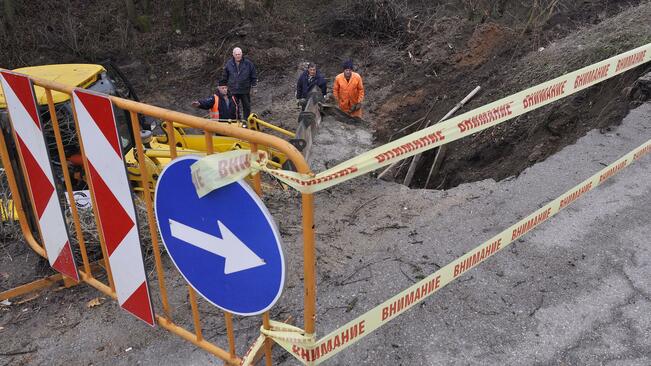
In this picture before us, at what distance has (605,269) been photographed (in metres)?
4.18

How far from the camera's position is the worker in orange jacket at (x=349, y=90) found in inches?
420

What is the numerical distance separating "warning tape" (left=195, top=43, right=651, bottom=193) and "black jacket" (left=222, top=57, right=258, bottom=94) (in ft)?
27.9

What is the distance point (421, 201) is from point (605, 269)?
81.2 inches

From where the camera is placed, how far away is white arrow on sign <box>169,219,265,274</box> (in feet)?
Answer: 7.25

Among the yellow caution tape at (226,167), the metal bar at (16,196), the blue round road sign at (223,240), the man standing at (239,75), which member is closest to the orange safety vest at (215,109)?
the man standing at (239,75)

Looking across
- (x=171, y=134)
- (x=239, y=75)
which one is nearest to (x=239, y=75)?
(x=239, y=75)

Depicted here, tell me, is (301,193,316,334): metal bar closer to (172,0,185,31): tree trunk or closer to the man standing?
the man standing

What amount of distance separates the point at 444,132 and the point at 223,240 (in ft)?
4.28

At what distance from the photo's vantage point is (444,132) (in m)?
2.59

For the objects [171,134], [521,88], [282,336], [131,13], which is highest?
[171,134]

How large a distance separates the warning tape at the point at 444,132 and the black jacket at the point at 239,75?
8.50 m

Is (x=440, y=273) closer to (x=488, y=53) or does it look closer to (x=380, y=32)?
(x=488, y=53)

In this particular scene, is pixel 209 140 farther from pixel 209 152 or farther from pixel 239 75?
pixel 239 75

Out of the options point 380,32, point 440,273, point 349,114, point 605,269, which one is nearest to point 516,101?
point 440,273
